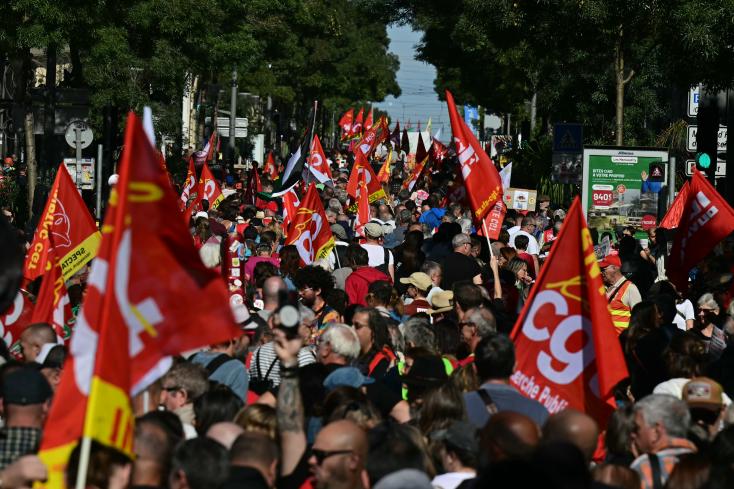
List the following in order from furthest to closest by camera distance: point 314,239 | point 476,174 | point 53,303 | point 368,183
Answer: point 368,183, point 314,239, point 476,174, point 53,303

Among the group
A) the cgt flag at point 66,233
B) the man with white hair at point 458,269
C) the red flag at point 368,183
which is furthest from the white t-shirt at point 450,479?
the red flag at point 368,183

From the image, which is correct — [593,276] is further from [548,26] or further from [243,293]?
[548,26]

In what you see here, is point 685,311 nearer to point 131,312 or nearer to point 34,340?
point 34,340

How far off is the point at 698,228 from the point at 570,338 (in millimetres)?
5760

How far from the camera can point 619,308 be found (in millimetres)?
11734

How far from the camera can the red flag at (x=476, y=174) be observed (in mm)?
12750

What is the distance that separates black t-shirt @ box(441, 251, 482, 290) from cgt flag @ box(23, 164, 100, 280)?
3176mm

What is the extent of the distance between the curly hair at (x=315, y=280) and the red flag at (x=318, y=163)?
43.0 feet

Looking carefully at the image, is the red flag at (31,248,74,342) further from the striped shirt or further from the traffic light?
the traffic light

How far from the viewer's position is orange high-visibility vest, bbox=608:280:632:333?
11.6 m

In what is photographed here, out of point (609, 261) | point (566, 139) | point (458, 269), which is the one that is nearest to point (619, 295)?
point (609, 261)

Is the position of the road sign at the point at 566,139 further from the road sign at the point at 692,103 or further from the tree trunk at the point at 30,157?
the tree trunk at the point at 30,157

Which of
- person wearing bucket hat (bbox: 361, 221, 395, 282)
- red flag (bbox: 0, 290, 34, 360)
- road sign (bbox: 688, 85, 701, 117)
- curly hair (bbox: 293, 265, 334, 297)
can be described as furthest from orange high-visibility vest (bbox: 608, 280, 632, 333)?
road sign (bbox: 688, 85, 701, 117)

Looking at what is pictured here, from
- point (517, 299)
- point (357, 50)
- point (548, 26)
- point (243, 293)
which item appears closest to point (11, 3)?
point (548, 26)
